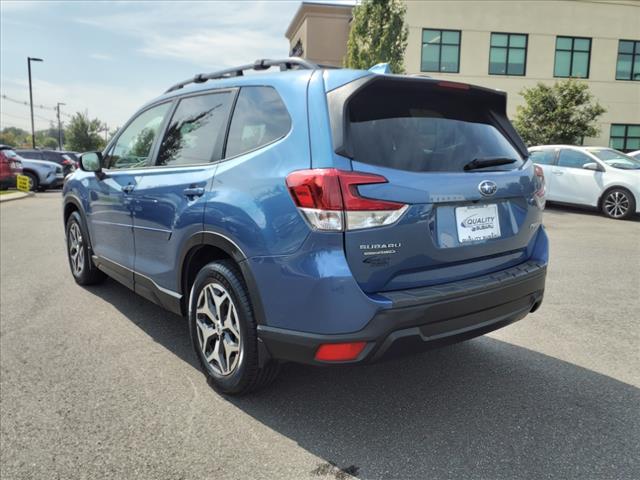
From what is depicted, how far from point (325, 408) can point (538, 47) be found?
29.0m

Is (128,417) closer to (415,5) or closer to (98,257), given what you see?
(98,257)

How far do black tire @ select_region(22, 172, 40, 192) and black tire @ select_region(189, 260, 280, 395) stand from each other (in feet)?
62.7

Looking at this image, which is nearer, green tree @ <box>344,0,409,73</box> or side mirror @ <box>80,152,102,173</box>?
side mirror @ <box>80,152,102,173</box>

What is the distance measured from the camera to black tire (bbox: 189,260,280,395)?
9.33ft

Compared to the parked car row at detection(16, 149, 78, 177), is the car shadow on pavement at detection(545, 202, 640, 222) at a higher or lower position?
lower

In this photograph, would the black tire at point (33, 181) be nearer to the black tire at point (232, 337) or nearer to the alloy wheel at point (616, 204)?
the alloy wheel at point (616, 204)

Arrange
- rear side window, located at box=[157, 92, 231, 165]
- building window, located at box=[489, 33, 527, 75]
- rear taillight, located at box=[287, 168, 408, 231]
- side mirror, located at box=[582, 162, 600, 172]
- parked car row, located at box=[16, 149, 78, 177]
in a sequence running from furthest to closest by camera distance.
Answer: building window, located at box=[489, 33, 527, 75], parked car row, located at box=[16, 149, 78, 177], side mirror, located at box=[582, 162, 600, 172], rear side window, located at box=[157, 92, 231, 165], rear taillight, located at box=[287, 168, 408, 231]

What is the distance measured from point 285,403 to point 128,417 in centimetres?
88

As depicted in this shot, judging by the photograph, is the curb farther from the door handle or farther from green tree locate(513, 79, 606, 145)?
green tree locate(513, 79, 606, 145)

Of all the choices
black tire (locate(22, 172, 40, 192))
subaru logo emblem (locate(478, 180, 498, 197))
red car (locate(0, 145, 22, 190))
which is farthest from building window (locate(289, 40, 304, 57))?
subaru logo emblem (locate(478, 180, 498, 197))

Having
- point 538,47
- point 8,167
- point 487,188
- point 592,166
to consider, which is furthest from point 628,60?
point 487,188

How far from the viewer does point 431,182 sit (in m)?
2.62

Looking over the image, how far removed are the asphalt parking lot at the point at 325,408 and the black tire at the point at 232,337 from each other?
0.15 meters

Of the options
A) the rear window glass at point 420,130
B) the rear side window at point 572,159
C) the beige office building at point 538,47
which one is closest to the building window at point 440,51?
the beige office building at point 538,47
